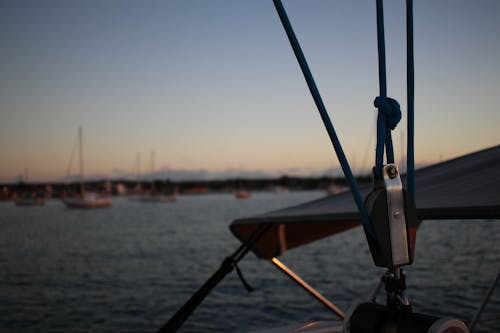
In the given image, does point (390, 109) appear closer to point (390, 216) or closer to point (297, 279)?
point (390, 216)

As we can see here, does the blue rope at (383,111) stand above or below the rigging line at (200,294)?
above

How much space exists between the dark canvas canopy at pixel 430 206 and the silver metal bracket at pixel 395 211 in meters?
Answer: 1.09

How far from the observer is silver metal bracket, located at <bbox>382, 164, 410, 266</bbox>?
1.35m

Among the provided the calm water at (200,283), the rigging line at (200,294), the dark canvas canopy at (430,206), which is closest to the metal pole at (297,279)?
the dark canvas canopy at (430,206)

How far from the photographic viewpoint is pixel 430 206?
2.68m

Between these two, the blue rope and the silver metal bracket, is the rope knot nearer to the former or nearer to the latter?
the blue rope

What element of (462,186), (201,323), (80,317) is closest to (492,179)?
(462,186)

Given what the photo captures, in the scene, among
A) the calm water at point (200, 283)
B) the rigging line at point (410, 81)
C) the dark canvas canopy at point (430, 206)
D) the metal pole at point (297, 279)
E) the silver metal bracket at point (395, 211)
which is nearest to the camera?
the silver metal bracket at point (395, 211)

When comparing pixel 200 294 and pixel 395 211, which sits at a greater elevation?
pixel 395 211

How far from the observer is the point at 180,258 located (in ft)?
94.4

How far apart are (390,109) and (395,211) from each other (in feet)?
1.01

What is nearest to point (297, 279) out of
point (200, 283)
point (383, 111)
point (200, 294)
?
point (200, 294)

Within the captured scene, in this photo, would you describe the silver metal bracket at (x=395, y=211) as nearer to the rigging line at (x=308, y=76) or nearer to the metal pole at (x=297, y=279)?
the rigging line at (x=308, y=76)

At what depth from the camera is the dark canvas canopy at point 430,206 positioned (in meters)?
2.52
